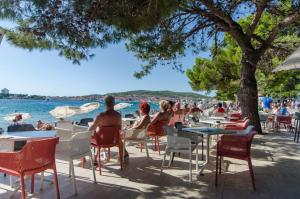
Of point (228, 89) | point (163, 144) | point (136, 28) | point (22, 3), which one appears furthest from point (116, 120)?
point (228, 89)

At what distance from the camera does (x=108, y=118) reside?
482 centimetres

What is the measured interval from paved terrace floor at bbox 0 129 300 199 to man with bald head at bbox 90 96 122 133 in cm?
72

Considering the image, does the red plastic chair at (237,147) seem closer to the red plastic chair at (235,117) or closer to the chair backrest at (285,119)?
the red plastic chair at (235,117)

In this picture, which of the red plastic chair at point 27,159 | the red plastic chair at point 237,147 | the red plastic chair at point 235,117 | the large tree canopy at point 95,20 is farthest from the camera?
the red plastic chair at point 235,117

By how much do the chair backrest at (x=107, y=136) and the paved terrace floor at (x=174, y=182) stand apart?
46 cm

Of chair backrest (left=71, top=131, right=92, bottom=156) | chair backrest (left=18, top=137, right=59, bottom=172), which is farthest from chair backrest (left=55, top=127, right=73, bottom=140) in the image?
chair backrest (left=18, top=137, right=59, bottom=172)

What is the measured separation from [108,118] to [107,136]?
346 mm

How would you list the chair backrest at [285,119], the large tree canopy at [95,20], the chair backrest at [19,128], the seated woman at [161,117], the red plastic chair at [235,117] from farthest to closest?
the chair backrest at [285,119] → the red plastic chair at [235,117] → the seated woman at [161,117] → the chair backrest at [19,128] → the large tree canopy at [95,20]

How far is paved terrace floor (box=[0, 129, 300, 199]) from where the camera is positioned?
143 inches

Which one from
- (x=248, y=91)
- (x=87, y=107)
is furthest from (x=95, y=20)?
(x=87, y=107)

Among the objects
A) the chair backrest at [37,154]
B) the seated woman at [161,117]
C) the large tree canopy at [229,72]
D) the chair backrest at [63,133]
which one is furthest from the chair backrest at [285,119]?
the chair backrest at [37,154]

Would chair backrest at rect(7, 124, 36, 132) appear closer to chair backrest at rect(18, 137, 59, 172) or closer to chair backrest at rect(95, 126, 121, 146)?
chair backrest at rect(95, 126, 121, 146)

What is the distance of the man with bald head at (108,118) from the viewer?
15.6 ft

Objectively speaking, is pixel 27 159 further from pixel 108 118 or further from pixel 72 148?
pixel 108 118
